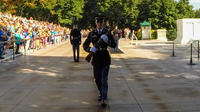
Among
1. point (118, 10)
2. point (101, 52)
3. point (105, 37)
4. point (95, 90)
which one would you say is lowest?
point (95, 90)

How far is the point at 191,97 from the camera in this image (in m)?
8.38

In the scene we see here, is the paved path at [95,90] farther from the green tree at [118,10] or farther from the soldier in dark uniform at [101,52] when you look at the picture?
the green tree at [118,10]

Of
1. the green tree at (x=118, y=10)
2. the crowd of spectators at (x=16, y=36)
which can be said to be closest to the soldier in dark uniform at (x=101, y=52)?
the crowd of spectators at (x=16, y=36)

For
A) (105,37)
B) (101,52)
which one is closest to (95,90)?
(101,52)

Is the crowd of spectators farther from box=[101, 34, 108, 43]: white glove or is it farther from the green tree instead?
the green tree

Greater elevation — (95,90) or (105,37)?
(105,37)

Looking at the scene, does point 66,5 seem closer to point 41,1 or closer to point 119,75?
point 41,1

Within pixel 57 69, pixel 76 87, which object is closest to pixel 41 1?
pixel 57 69

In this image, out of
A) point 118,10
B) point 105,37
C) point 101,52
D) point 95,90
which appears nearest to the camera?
point 105,37

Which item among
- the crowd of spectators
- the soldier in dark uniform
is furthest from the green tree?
the soldier in dark uniform

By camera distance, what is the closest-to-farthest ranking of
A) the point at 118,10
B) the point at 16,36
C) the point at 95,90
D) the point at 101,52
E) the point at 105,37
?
the point at 105,37 < the point at 101,52 < the point at 95,90 < the point at 16,36 < the point at 118,10

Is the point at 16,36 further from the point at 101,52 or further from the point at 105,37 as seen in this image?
the point at 105,37

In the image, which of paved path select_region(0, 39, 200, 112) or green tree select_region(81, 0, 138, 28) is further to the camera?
green tree select_region(81, 0, 138, 28)

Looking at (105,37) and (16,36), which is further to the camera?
(16,36)
